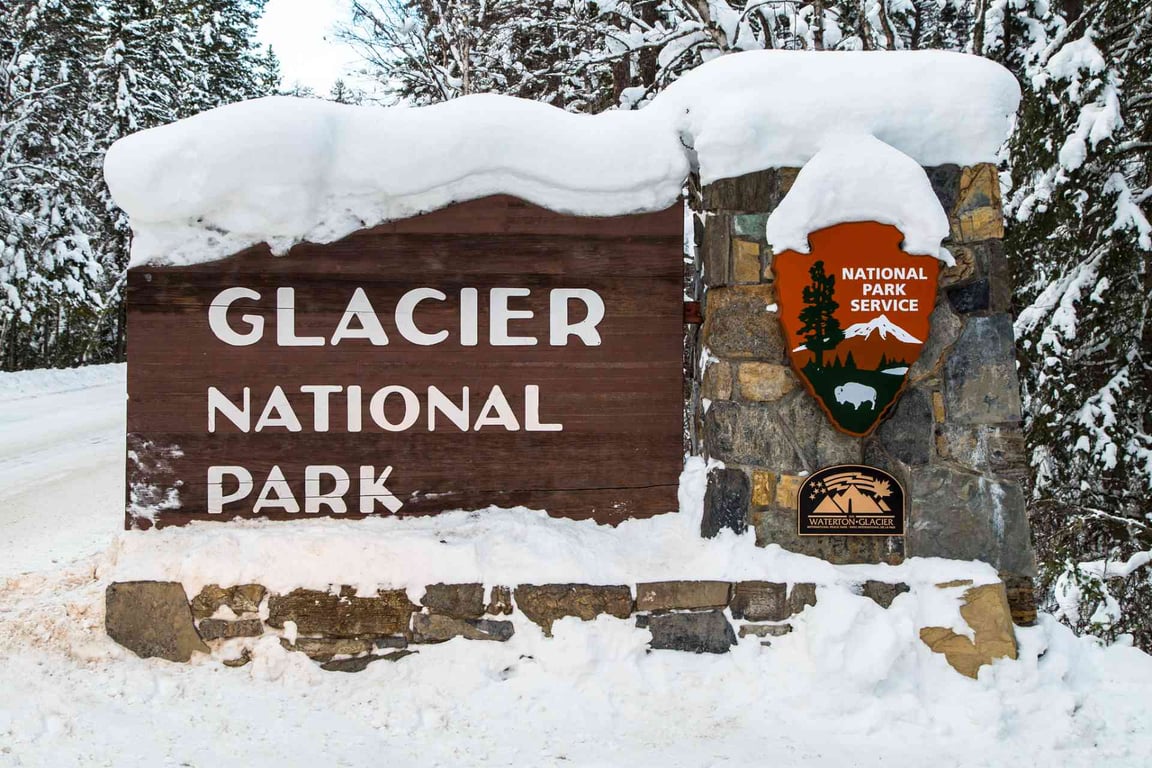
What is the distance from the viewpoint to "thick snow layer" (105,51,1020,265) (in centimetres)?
342

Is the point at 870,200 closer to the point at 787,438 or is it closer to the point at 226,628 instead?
the point at 787,438

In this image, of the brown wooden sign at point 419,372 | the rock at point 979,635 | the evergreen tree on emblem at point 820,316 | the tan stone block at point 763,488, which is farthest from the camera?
the brown wooden sign at point 419,372

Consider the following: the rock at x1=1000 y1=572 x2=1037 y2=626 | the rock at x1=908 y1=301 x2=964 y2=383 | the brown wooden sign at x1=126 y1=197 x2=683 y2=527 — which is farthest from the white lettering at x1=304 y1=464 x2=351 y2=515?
the rock at x1=1000 y1=572 x2=1037 y2=626

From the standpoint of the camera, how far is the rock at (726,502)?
11.3 ft

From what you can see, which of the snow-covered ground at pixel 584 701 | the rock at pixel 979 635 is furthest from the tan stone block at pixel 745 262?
the rock at pixel 979 635

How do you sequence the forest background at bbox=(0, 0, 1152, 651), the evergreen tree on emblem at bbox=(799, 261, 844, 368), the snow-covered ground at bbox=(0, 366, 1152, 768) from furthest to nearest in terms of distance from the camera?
the forest background at bbox=(0, 0, 1152, 651)
the evergreen tree on emblem at bbox=(799, 261, 844, 368)
the snow-covered ground at bbox=(0, 366, 1152, 768)

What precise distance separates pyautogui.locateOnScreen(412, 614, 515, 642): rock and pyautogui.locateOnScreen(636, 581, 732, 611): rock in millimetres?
508

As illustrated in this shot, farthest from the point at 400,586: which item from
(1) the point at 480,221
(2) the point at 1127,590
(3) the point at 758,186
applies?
(2) the point at 1127,590

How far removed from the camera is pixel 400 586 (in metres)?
3.28

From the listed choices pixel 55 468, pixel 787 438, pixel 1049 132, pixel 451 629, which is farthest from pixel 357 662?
pixel 1049 132

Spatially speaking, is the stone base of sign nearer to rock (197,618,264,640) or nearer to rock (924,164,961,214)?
rock (197,618,264,640)

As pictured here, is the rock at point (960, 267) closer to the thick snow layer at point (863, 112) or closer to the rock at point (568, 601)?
the thick snow layer at point (863, 112)

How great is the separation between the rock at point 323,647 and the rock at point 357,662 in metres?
0.02

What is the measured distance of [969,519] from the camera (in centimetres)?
338
